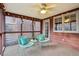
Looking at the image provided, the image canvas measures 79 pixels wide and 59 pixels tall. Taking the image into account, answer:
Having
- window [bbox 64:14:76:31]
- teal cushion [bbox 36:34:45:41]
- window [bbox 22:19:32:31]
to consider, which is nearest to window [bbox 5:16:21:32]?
window [bbox 22:19:32:31]

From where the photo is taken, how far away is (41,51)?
→ 2.69 meters

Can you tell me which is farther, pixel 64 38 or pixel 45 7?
pixel 64 38

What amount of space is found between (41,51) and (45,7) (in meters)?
0.95

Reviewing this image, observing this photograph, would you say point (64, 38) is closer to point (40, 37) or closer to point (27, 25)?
point (40, 37)

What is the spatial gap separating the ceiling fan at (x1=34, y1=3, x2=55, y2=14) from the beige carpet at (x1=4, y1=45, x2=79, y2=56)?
786mm

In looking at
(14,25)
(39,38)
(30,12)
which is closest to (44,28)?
(39,38)

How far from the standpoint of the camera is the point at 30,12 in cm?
264

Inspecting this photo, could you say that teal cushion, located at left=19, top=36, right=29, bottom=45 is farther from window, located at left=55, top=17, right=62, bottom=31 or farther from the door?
window, located at left=55, top=17, right=62, bottom=31

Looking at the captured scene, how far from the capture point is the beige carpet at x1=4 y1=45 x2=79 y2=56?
2.58 meters

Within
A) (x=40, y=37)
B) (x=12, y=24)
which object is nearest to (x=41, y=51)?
(x=40, y=37)

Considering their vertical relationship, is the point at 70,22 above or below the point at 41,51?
above

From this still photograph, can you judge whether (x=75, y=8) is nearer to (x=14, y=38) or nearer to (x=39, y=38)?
(x=39, y=38)

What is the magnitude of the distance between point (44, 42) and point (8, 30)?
824mm

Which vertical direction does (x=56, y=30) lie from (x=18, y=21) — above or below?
below
